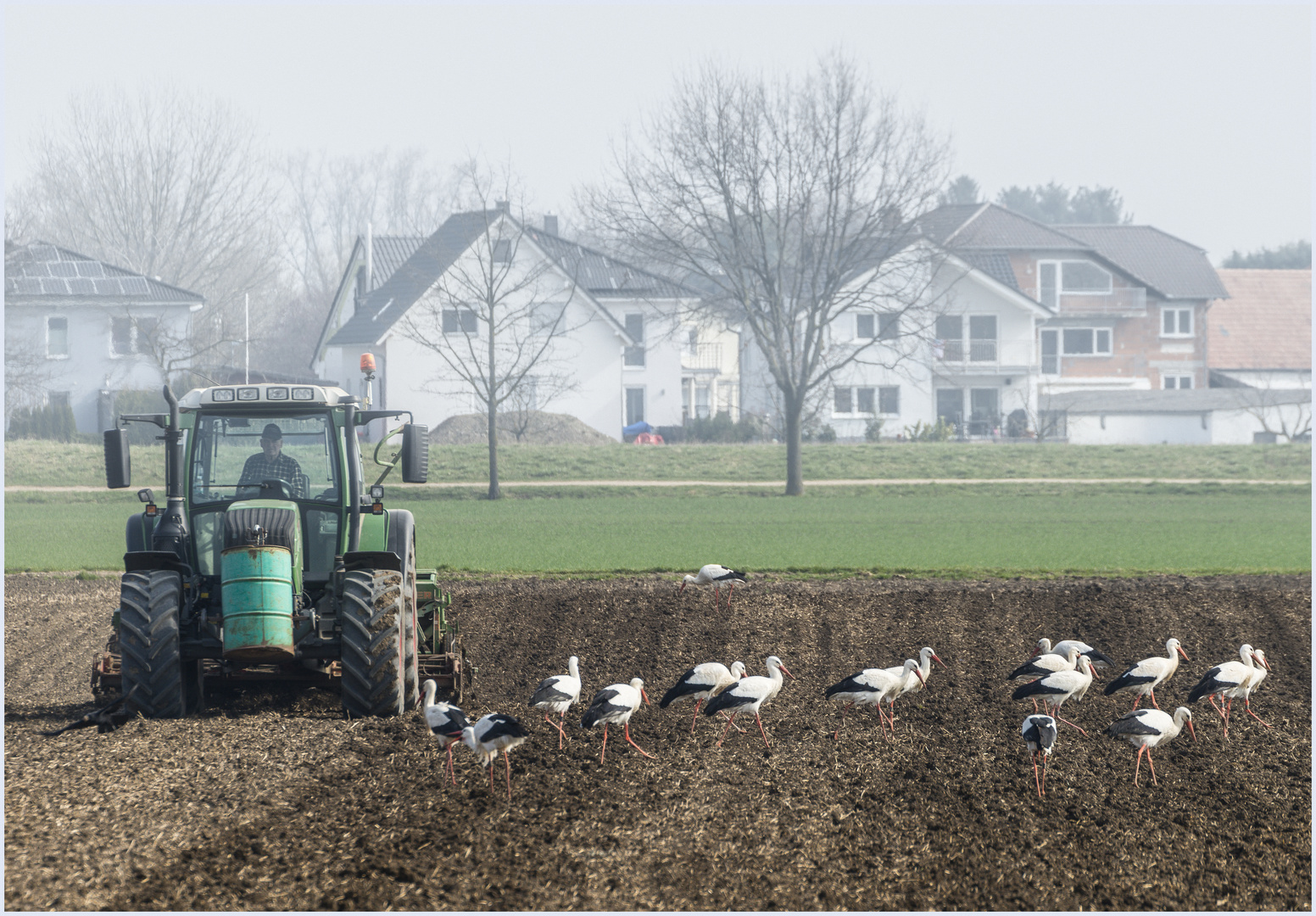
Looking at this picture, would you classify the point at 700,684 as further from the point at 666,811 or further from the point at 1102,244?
the point at 1102,244

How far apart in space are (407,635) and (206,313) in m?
74.0

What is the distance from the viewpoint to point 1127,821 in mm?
9047

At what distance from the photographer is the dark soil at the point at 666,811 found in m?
7.61

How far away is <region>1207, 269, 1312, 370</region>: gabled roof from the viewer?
79.6 metres

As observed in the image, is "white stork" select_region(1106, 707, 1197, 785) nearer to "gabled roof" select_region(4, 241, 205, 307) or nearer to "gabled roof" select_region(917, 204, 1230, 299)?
"gabled roof" select_region(4, 241, 205, 307)

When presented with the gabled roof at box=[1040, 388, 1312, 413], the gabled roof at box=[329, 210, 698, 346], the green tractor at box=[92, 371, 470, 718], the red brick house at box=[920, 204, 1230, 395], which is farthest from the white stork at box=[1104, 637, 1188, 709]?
the red brick house at box=[920, 204, 1230, 395]

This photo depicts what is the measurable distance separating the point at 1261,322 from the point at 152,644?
273ft

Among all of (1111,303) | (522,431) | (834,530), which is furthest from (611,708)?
(1111,303)

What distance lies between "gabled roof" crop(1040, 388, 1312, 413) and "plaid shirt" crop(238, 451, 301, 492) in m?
56.6

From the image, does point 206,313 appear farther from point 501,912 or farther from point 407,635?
point 501,912

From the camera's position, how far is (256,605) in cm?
1078

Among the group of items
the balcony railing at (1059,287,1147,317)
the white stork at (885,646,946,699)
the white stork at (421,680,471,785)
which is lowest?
the white stork at (885,646,946,699)

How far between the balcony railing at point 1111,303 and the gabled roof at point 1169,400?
19.5 ft

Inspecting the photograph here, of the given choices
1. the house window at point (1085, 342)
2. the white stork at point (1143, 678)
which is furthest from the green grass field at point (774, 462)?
the white stork at point (1143, 678)
